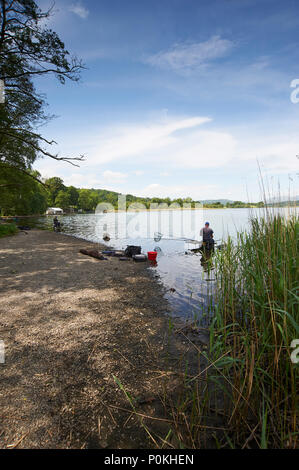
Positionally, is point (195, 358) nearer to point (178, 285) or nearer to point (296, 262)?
point (296, 262)

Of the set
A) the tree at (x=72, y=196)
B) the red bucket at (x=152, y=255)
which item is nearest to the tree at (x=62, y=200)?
the tree at (x=72, y=196)

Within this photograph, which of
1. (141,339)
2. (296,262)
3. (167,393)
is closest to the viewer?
(167,393)

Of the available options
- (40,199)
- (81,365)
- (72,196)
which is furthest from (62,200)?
(81,365)

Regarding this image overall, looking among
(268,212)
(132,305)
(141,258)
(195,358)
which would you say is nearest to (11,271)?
(132,305)

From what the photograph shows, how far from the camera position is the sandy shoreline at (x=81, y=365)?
2768 millimetres

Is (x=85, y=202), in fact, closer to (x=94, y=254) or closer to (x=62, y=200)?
(x=62, y=200)

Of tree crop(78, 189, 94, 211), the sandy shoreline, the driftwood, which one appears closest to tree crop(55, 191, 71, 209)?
tree crop(78, 189, 94, 211)

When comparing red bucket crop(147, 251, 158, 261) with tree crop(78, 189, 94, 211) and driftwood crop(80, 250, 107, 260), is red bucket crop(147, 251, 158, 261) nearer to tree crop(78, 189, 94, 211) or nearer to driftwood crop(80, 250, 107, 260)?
driftwood crop(80, 250, 107, 260)

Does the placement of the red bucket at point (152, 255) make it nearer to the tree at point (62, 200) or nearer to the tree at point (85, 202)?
the tree at point (62, 200)

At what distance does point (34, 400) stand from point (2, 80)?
17.6 metres

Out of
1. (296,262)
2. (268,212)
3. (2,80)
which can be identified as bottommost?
(296,262)

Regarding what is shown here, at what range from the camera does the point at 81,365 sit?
4059mm

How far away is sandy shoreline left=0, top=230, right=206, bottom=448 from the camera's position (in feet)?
9.08

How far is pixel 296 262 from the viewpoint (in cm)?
385
